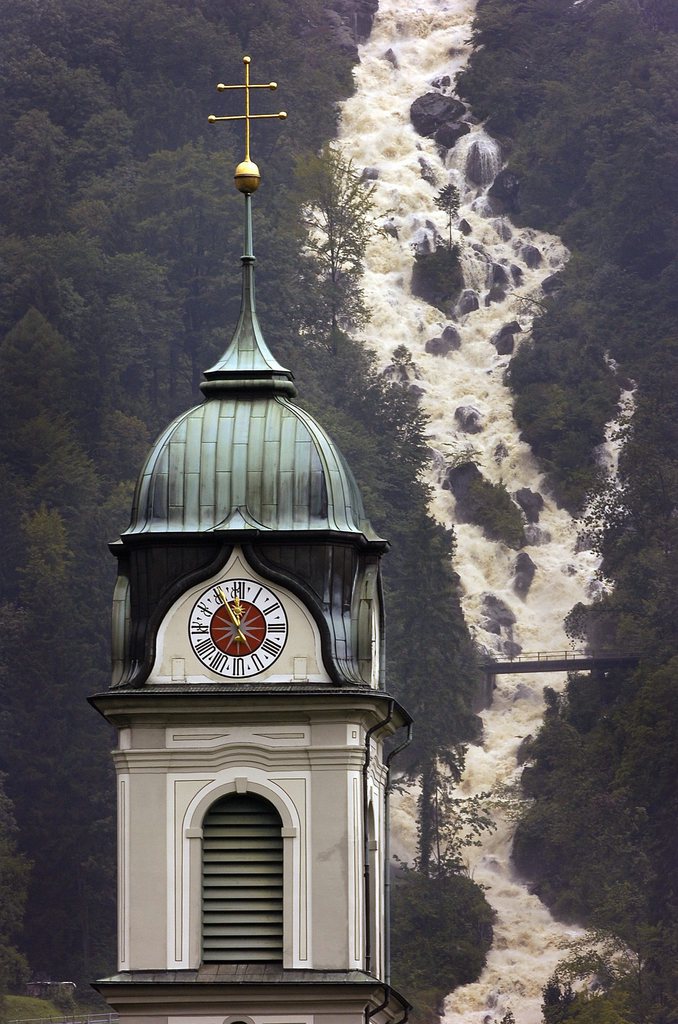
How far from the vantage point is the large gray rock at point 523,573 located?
520ft

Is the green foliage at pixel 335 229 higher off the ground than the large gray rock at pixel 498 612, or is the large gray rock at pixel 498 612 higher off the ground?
the green foliage at pixel 335 229

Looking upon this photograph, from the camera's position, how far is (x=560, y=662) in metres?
149

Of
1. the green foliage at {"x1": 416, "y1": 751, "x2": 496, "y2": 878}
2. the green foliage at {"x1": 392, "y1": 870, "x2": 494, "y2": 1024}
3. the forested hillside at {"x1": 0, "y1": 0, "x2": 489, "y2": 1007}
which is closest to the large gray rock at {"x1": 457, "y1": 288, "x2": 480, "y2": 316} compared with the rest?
the forested hillside at {"x1": 0, "y1": 0, "x2": 489, "y2": 1007}

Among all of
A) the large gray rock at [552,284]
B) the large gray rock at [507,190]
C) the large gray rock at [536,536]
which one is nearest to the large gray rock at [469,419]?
the large gray rock at [536,536]

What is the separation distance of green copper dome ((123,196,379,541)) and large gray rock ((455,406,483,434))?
132263mm

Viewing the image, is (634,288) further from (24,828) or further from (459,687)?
(24,828)

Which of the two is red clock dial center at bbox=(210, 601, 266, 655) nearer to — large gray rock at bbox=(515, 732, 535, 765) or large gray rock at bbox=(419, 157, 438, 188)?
large gray rock at bbox=(515, 732, 535, 765)

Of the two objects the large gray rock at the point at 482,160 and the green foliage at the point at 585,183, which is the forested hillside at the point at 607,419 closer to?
the green foliage at the point at 585,183

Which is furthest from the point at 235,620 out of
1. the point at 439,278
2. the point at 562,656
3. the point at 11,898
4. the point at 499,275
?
the point at 499,275

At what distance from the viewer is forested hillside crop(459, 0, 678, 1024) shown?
13038 cm

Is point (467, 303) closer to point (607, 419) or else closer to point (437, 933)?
point (607, 419)

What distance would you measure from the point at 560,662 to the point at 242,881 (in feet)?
370

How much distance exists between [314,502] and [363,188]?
150 m

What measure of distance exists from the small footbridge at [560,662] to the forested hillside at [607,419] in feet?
2.50
